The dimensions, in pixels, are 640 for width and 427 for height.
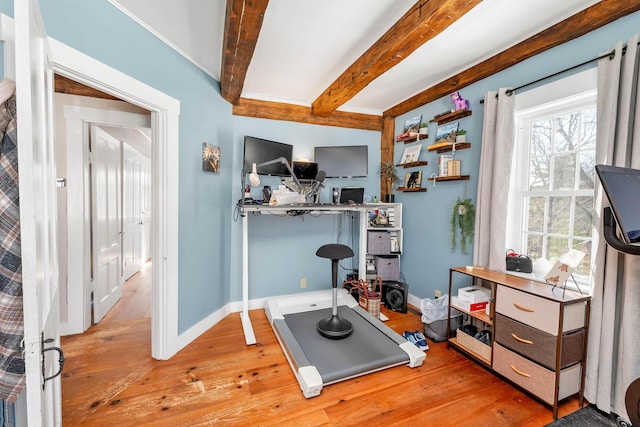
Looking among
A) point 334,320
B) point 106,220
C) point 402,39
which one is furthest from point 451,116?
point 106,220

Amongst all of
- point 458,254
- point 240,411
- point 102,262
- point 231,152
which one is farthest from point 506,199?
point 102,262

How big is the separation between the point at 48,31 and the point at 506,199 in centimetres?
328

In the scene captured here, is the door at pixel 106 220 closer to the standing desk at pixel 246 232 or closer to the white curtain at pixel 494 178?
the standing desk at pixel 246 232

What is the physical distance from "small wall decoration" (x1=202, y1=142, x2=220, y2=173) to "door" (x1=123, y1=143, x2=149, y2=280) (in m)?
1.90

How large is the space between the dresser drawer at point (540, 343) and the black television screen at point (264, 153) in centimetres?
257

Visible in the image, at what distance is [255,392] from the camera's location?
188cm

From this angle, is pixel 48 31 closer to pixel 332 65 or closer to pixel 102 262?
pixel 332 65

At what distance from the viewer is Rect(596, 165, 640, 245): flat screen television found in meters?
1.37

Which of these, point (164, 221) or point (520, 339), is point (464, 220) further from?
point (164, 221)

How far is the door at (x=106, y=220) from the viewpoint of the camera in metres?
2.75

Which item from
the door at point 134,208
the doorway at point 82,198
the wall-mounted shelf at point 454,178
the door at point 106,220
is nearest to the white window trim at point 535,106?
the wall-mounted shelf at point 454,178

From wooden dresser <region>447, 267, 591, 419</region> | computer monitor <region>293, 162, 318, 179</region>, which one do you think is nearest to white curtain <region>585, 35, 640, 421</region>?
wooden dresser <region>447, 267, 591, 419</region>

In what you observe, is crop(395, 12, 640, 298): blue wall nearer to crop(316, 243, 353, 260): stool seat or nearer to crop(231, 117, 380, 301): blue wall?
crop(231, 117, 380, 301): blue wall

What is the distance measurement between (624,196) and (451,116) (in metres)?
1.68
